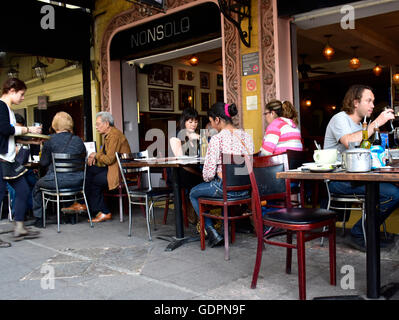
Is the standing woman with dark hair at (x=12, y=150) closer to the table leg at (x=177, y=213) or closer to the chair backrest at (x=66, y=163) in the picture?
the chair backrest at (x=66, y=163)

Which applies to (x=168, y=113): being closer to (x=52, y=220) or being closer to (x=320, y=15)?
(x=52, y=220)

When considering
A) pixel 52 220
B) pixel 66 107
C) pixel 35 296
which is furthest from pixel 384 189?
pixel 66 107

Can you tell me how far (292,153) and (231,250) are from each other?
103 cm

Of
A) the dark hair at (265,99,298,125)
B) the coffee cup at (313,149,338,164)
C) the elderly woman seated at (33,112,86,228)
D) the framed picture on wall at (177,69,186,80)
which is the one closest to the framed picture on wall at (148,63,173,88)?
the framed picture on wall at (177,69,186,80)

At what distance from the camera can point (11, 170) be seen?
418 centimetres

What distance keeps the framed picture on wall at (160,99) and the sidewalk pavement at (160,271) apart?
4668mm

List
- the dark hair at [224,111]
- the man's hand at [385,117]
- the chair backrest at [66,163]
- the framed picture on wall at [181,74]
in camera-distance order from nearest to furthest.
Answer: the man's hand at [385,117]
the dark hair at [224,111]
the chair backrest at [66,163]
the framed picture on wall at [181,74]

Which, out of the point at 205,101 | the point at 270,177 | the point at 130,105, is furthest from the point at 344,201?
the point at 205,101

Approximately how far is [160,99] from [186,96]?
3.10 feet

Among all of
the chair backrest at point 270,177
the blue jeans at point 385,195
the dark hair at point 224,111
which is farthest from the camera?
the dark hair at point 224,111

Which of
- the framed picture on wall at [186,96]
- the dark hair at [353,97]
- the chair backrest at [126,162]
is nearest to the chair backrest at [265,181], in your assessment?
the dark hair at [353,97]

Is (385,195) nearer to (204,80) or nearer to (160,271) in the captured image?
(160,271)

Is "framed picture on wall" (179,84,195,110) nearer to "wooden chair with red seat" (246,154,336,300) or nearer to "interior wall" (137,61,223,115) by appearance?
"interior wall" (137,61,223,115)

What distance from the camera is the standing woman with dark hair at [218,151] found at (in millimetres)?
3479
